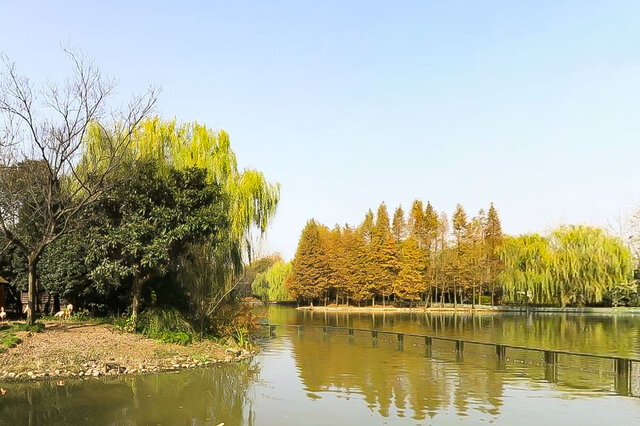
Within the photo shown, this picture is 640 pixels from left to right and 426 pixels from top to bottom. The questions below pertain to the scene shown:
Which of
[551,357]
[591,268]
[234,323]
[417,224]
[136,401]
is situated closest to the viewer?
[136,401]

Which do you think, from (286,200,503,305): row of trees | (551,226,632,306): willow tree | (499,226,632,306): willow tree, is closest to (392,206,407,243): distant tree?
(286,200,503,305): row of trees

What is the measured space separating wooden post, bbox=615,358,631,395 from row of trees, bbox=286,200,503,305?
4298 cm

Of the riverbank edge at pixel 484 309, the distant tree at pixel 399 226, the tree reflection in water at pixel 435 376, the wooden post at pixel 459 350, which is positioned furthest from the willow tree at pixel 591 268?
the wooden post at pixel 459 350

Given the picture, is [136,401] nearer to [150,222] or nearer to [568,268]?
[150,222]

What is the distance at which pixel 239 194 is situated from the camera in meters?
24.1

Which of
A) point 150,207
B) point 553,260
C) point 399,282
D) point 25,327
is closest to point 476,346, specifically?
point 150,207

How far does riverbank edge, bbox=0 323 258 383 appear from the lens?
1394cm

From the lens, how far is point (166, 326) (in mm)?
18781

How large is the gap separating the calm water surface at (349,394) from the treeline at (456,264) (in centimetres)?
3091

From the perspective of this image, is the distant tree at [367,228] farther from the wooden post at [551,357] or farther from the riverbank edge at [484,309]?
the wooden post at [551,357]

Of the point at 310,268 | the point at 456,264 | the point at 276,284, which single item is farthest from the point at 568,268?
the point at 276,284

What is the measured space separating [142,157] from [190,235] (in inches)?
157

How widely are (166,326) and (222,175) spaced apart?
7689mm

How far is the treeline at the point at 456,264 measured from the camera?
1916 inches
